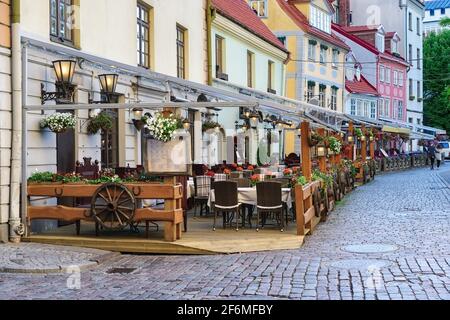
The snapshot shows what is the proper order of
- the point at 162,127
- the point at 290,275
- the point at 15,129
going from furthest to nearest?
the point at 15,129 → the point at 162,127 → the point at 290,275

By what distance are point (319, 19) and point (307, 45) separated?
3322 mm

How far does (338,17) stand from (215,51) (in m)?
33.7

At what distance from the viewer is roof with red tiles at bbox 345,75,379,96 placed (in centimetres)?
4676

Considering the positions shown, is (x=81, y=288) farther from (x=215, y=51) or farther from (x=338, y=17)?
(x=338, y=17)

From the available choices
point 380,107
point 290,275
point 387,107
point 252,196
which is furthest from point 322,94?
point 290,275

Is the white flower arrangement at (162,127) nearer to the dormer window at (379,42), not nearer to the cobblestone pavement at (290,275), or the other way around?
the cobblestone pavement at (290,275)

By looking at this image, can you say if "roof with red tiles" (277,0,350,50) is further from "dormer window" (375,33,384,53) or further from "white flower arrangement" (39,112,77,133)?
"white flower arrangement" (39,112,77,133)

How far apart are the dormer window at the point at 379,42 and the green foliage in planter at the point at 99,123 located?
4126 centimetres

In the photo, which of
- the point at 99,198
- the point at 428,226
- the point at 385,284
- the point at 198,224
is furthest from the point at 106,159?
the point at 385,284

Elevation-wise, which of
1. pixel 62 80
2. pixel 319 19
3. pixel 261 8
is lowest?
pixel 62 80

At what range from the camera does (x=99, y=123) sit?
538 inches

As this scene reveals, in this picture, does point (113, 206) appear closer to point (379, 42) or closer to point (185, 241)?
point (185, 241)

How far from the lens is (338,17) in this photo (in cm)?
5422

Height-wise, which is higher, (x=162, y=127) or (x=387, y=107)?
(x=387, y=107)
